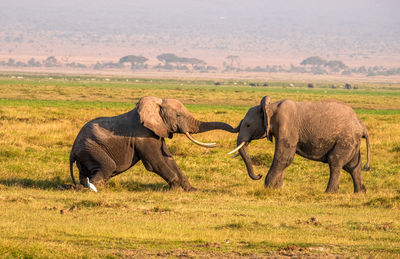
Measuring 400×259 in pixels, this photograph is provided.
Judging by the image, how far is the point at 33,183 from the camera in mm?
18922

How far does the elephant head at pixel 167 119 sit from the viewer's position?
17375 mm

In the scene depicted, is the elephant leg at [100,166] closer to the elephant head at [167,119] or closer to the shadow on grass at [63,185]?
the shadow on grass at [63,185]

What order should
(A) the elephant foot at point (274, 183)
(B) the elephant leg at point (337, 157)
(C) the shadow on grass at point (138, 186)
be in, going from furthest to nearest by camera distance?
(C) the shadow on grass at point (138, 186) < (A) the elephant foot at point (274, 183) < (B) the elephant leg at point (337, 157)

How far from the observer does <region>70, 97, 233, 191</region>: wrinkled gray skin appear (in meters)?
17.5

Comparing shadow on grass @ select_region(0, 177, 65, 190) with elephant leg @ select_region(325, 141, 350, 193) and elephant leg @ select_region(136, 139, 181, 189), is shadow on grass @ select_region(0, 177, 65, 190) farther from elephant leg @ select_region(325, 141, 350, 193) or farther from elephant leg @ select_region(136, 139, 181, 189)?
elephant leg @ select_region(325, 141, 350, 193)

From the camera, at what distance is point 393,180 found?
20.6 m

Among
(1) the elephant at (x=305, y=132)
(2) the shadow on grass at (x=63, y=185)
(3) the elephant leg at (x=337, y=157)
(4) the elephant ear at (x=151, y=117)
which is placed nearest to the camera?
(4) the elephant ear at (x=151, y=117)

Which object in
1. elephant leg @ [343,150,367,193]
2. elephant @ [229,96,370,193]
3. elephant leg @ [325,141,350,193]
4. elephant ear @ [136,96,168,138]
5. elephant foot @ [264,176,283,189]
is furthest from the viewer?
elephant leg @ [343,150,367,193]

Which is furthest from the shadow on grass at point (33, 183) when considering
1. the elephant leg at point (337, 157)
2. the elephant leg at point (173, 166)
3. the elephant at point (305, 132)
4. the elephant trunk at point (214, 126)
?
the elephant leg at point (337, 157)

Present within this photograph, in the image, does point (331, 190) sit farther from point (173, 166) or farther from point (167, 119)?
point (167, 119)

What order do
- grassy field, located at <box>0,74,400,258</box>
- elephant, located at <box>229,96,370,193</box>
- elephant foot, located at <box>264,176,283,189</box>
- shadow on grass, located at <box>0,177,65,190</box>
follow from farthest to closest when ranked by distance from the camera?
shadow on grass, located at <box>0,177,65,190</box>
elephant foot, located at <box>264,176,283,189</box>
elephant, located at <box>229,96,370,193</box>
grassy field, located at <box>0,74,400,258</box>

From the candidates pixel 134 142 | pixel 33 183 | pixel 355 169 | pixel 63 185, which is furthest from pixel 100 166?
pixel 355 169

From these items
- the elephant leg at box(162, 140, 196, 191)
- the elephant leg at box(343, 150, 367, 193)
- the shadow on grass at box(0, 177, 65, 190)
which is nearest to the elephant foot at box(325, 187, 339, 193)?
the elephant leg at box(343, 150, 367, 193)

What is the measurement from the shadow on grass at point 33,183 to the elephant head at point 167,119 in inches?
121
